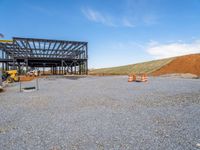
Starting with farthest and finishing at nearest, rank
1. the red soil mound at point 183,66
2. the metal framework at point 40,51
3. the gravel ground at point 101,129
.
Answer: the red soil mound at point 183,66 < the metal framework at point 40,51 < the gravel ground at point 101,129

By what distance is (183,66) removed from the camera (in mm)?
38750

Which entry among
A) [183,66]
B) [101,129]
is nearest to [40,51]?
[183,66]

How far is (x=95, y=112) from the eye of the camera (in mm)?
5781

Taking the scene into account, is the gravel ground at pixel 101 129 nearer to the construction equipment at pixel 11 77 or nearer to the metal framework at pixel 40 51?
the construction equipment at pixel 11 77

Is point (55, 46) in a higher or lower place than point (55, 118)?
higher

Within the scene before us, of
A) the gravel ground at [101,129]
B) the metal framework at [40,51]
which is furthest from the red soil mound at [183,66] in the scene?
the gravel ground at [101,129]

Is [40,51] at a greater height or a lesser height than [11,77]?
greater

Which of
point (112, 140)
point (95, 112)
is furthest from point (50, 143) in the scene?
point (95, 112)

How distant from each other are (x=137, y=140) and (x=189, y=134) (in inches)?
48.0

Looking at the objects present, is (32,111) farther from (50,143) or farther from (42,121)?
(50,143)

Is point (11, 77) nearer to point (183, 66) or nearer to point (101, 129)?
point (101, 129)

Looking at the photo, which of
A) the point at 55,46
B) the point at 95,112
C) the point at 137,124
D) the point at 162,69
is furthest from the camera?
the point at 162,69

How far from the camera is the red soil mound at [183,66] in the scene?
36088 millimetres

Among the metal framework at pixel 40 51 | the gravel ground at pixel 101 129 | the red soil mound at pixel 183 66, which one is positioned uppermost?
the metal framework at pixel 40 51
